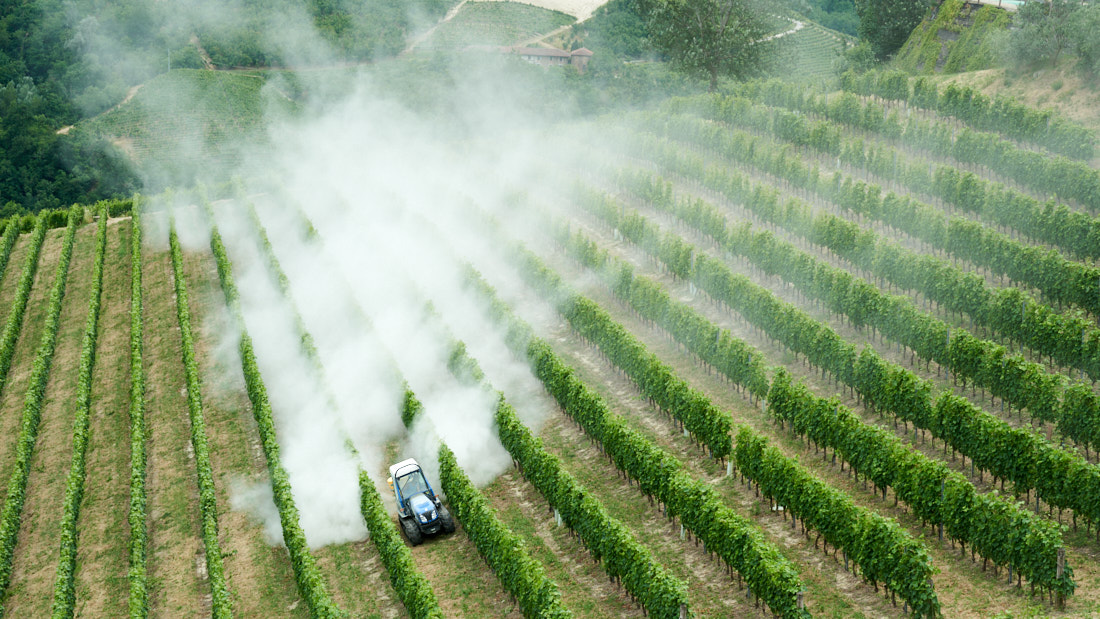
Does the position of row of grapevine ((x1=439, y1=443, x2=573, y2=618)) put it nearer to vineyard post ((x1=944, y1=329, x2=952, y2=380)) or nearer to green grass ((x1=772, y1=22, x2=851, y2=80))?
vineyard post ((x1=944, y1=329, x2=952, y2=380))

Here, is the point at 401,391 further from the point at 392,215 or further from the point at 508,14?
the point at 508,14

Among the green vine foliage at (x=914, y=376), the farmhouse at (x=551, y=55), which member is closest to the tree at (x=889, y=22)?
the farmhouse at (x=551, y=55)

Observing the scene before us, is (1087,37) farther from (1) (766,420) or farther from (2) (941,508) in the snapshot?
(2) (941,508)

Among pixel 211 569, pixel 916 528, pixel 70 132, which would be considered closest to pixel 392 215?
pixel 211 569

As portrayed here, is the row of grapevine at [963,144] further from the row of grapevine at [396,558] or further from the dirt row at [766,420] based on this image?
the row of grapevine at [396,558]

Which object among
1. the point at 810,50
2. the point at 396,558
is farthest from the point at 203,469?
the point at 810,50

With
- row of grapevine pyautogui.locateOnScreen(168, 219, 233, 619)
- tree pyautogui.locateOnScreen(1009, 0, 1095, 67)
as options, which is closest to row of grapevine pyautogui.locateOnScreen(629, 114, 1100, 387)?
tree pyautogui.locateOnScreen(1009, 0, 1095, 67)
